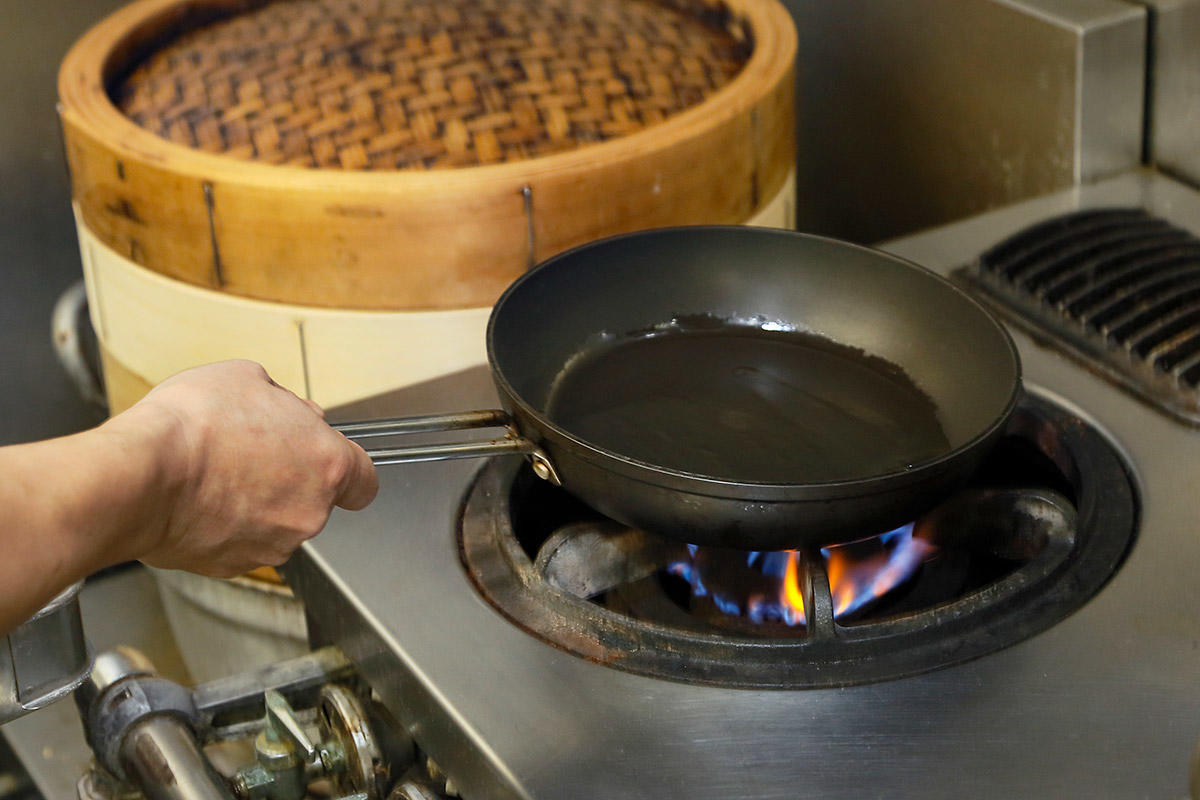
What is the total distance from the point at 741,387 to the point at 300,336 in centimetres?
41

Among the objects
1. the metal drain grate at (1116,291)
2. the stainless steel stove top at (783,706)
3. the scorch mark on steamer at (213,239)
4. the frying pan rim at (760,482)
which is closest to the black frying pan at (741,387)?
the frying pan rim at (760,482)

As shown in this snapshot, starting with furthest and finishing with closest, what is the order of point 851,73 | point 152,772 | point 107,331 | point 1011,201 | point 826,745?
point 851,73 → point 1011,201 → point 107,331 → point 152,772 → point 826,745

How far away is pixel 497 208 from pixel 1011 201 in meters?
0.72

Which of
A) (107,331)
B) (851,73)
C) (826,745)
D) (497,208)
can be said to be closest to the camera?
(826,745)

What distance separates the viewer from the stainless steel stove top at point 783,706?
0.73 m

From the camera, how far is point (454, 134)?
44.9 inches

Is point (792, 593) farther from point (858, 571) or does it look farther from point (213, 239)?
point (213, 239)

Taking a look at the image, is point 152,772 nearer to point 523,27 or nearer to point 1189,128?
point 523,27

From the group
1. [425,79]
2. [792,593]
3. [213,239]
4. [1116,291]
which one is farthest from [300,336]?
[1116,291]

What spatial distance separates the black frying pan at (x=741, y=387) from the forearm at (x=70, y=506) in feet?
0.58

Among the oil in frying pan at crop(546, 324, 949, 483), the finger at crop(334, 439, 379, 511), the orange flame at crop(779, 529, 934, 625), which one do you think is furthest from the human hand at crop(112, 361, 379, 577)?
the orange flame at crop(779, 529, 934, 625)

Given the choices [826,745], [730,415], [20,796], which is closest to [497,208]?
[730,415]

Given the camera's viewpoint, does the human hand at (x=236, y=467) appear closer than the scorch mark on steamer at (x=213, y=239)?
Yes

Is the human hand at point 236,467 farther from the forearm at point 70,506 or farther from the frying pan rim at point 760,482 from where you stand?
the frying pan rim at point 760,482
